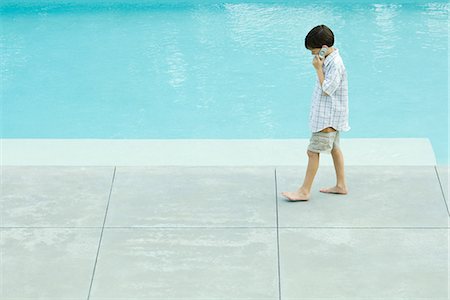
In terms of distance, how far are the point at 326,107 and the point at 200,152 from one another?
4.81 ft

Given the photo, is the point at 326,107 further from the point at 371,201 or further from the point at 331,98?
the point at 371,201

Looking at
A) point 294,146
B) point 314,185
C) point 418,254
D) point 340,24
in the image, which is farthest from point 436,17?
point 418,254

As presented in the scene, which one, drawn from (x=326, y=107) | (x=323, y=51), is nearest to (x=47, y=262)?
(x=326, y=107)

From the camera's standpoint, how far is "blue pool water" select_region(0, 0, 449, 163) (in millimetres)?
9320

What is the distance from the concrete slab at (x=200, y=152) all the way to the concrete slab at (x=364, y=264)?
3.79ft

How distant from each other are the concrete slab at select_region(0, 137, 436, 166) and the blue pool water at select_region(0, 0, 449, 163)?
91cm

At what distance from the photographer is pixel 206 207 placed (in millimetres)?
7062

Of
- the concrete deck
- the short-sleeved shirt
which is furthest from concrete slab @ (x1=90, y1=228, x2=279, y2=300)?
the short-sleeved shirt

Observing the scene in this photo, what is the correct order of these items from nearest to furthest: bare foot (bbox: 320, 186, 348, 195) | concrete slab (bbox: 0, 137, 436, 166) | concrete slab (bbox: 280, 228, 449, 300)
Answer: concrete slab (bbox: 280, 228, 449, 300) < bare foot (bbox: 320, 186, 348, 195) < concrete slab (bbox: 0, 137, 436, 166)

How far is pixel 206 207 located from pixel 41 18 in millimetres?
5217

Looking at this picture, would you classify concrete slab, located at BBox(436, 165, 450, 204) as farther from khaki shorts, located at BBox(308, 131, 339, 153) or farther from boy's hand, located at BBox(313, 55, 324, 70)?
boy's hand, located at BBox(313, 55, 324, 70)

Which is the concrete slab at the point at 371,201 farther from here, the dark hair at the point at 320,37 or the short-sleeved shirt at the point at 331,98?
the dark hair at the point at 320,37

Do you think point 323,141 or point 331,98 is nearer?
point 331,98

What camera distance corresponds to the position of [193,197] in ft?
23.6
